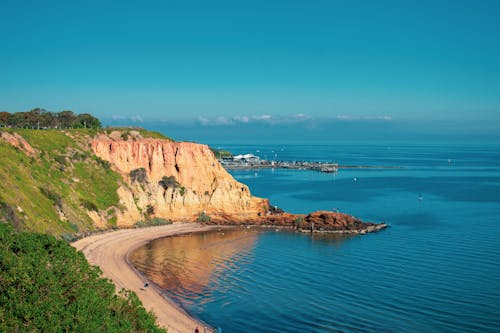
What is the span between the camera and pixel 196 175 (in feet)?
245

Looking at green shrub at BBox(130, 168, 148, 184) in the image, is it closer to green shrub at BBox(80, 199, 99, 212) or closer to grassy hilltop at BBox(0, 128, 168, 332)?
grassy hilltop at BBox(0, 128, 168, 332)

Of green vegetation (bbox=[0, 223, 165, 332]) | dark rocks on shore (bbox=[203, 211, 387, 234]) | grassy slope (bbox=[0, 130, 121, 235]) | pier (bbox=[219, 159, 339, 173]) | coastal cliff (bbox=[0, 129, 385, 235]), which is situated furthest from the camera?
pier (bbox=[219, 159, 339, 173])

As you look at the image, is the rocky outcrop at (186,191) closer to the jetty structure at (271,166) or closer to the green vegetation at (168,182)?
the green vegetation at (168,182)

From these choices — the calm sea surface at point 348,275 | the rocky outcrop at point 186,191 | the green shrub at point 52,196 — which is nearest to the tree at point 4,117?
the rocky outcrop at point 186,191

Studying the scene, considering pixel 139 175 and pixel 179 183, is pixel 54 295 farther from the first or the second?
pixel 179 183

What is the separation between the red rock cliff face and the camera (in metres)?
70.8

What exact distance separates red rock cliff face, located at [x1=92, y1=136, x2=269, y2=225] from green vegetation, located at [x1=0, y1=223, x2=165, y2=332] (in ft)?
138

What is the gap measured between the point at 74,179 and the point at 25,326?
45884mm

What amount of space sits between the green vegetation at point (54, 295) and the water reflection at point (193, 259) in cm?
1345

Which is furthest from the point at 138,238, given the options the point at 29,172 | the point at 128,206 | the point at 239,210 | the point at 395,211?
the point at 395,211

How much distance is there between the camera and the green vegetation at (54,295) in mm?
20719

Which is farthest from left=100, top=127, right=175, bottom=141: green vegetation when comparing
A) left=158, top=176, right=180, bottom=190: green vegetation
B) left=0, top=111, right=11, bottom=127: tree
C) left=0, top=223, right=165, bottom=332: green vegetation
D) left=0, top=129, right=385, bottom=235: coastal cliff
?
left=0, top=223, right=165, bottom=332: green vegetation

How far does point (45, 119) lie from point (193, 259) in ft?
184

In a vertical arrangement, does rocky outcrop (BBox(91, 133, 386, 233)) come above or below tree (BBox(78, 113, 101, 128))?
below
